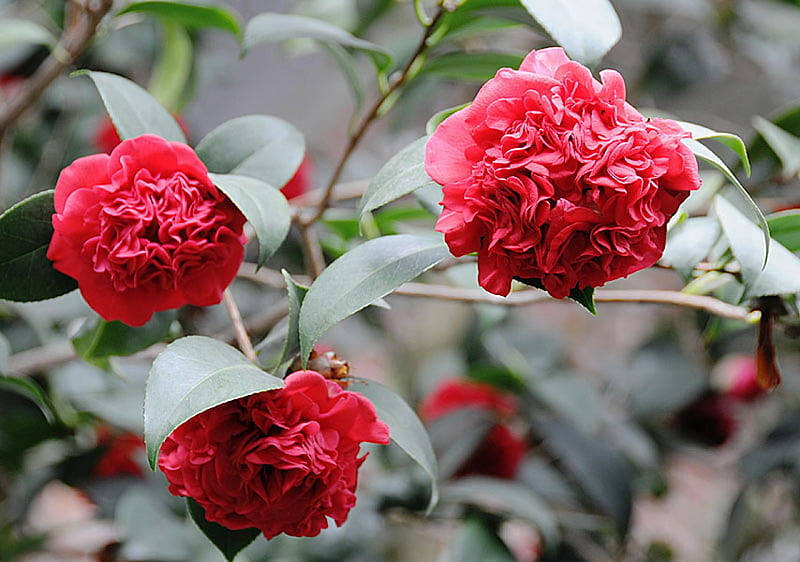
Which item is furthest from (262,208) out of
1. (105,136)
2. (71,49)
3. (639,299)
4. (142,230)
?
(105,136)

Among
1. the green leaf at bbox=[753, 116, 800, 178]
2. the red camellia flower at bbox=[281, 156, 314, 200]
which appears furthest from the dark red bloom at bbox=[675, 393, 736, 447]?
the red camellia flower at bbox=[281, 156, 314, 200]

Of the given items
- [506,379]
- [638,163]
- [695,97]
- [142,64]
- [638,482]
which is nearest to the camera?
[638,163]

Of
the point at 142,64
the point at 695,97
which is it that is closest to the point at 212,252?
the point at 142,64

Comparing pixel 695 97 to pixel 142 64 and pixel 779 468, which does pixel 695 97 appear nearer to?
pixel 779 468

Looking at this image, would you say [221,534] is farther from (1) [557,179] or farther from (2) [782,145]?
(2) [782,145]

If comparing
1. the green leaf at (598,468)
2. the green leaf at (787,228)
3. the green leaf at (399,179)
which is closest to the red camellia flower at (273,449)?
the green leaf at (399,179)

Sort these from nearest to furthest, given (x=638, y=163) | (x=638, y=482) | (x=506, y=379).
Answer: (x=638, y=163) < (x=506, y=379) < (x=638, y=482)

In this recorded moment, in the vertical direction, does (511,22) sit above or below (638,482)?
above

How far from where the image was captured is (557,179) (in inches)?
16.2

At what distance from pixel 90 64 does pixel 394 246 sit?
955mm

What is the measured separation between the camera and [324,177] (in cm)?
141

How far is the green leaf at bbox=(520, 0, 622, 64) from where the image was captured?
49 cm

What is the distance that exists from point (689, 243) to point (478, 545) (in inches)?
19.1

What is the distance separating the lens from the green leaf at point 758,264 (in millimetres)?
493
